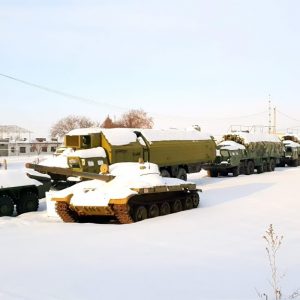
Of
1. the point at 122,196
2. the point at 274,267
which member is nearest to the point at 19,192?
the point at 122,196

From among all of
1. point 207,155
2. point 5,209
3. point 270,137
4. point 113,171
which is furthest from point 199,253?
point 270,137

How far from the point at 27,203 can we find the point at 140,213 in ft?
13.5

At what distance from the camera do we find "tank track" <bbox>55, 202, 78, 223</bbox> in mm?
12578

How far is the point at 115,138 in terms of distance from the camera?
1952 cm

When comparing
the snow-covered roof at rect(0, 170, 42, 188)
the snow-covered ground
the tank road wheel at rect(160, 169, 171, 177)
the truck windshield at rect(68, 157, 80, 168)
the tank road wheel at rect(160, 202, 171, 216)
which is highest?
the truck windshield at rect(68, 157, 80, 168)

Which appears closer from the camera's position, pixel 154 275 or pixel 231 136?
pixel 154 275

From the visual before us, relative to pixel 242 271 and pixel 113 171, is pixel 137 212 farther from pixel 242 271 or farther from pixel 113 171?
pixel 242 271

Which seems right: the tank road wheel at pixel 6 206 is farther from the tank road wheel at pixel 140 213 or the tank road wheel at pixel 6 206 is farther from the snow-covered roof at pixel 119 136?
the snow-covered roof at pixel 119 136

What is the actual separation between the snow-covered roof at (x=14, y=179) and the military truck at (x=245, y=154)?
1407 cm

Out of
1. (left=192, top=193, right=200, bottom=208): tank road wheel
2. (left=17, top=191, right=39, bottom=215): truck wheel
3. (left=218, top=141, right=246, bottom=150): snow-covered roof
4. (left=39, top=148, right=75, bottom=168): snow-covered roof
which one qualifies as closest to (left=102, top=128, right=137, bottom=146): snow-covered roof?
(left=39, top=148, right=75, bottom=168): snow-covered roof

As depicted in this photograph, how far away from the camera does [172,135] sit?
22.8 meters

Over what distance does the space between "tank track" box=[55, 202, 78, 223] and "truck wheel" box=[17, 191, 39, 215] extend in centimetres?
229

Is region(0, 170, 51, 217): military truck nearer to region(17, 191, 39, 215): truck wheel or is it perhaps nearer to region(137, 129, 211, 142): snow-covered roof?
region(17, 191, 39, 215): truck wheel

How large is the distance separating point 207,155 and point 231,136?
5849 mm
